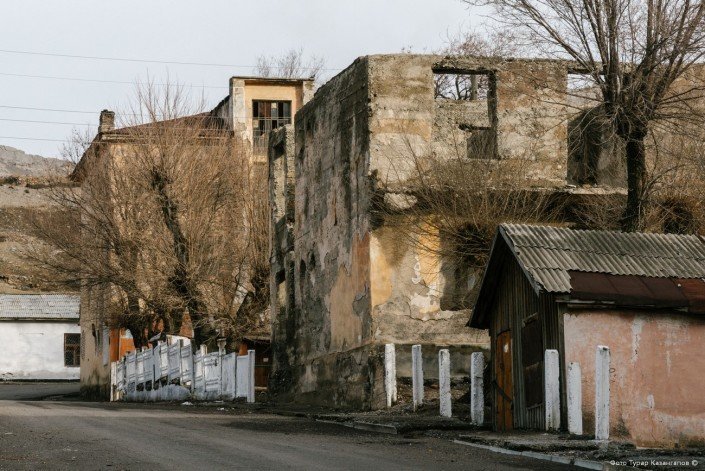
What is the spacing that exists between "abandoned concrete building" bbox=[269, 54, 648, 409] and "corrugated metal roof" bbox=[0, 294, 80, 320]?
122ft

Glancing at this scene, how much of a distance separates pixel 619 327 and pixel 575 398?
1845mm

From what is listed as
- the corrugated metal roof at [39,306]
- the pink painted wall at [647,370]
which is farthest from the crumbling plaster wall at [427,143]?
the corrugated metal roof at [39,306]

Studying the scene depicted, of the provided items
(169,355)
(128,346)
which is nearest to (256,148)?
(128,346)

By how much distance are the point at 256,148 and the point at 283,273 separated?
1390cm

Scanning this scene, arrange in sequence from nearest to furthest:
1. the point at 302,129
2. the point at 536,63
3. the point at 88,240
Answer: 1. the point at 536,63
2. the point at 302,129
3. the point at 88,240

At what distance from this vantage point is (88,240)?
1471 inches

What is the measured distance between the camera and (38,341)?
62750 mm

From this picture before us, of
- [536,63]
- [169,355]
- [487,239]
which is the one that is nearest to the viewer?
[487,239]

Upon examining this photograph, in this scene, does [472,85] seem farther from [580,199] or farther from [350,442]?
[350,442]

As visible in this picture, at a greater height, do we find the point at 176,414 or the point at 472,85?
the point at 472,85

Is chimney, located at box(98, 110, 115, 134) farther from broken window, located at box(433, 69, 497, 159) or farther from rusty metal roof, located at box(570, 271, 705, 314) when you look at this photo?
rusty metal roof, located at box(570, 271, 705, 314)

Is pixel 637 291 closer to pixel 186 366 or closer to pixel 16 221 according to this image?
pixel 186 366

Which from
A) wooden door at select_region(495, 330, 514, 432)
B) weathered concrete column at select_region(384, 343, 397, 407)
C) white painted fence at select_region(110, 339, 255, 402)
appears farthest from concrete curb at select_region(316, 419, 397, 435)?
white painted fence at select_region(110, 339, 255, 402)

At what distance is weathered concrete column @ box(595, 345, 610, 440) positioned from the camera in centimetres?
1422
